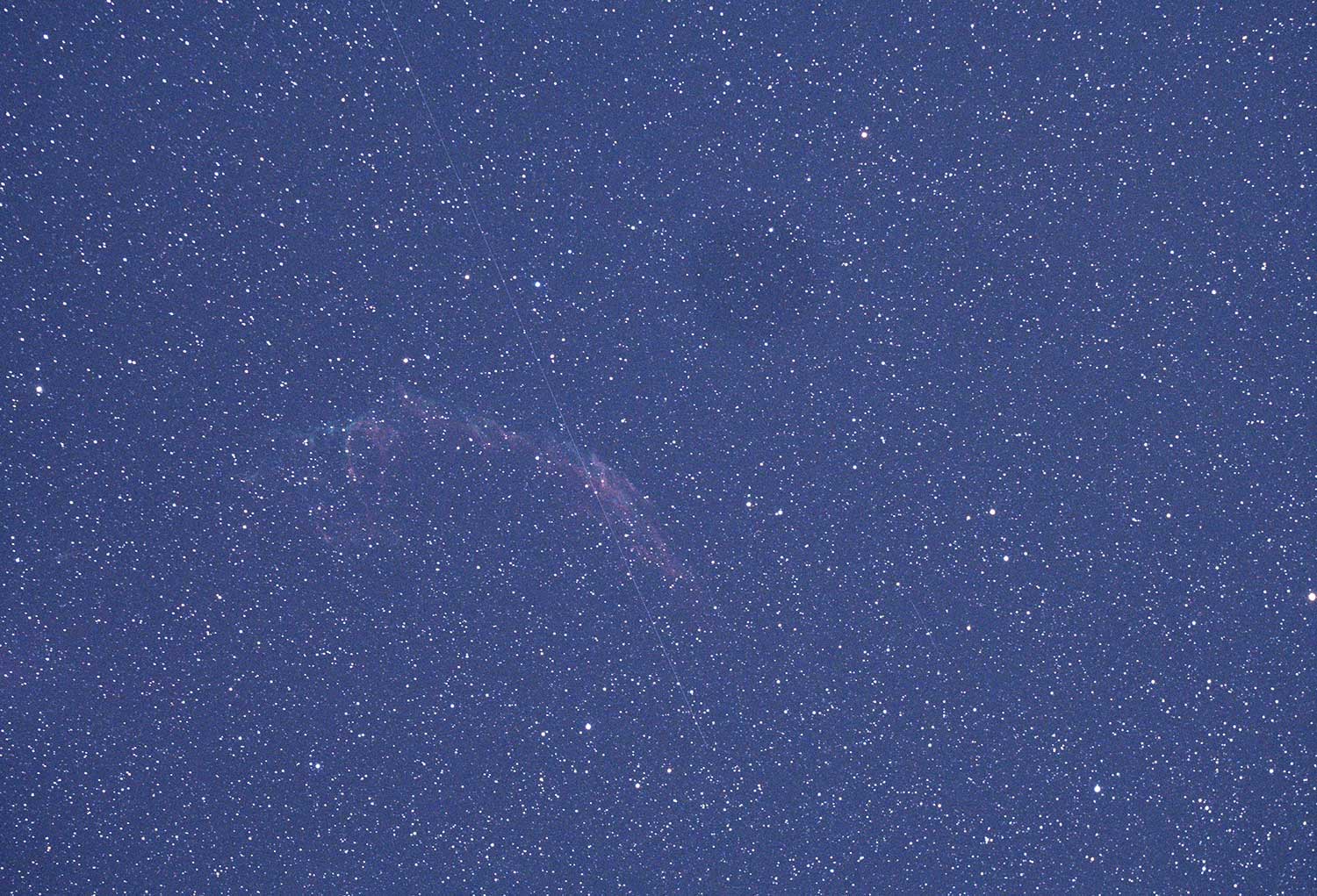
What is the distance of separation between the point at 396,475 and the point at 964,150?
26.0 inches

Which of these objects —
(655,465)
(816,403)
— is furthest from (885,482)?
(655,465)

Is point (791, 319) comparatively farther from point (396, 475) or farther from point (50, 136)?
point (50, 136)

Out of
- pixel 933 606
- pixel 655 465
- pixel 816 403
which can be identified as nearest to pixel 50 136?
pixel 655 465

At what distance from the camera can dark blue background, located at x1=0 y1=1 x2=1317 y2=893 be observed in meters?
0.69

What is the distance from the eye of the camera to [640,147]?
0.70 meters

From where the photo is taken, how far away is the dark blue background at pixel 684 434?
69 centimetres

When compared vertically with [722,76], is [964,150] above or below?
below

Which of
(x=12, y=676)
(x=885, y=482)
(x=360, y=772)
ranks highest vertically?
(x=12, y=676)

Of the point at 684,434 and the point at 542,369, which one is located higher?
the point at 542,369

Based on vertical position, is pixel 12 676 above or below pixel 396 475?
above

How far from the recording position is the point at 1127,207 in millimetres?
697

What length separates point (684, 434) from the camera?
2.37 feet

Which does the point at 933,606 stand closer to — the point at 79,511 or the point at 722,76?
the point at 722,76

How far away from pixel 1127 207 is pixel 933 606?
443mm
